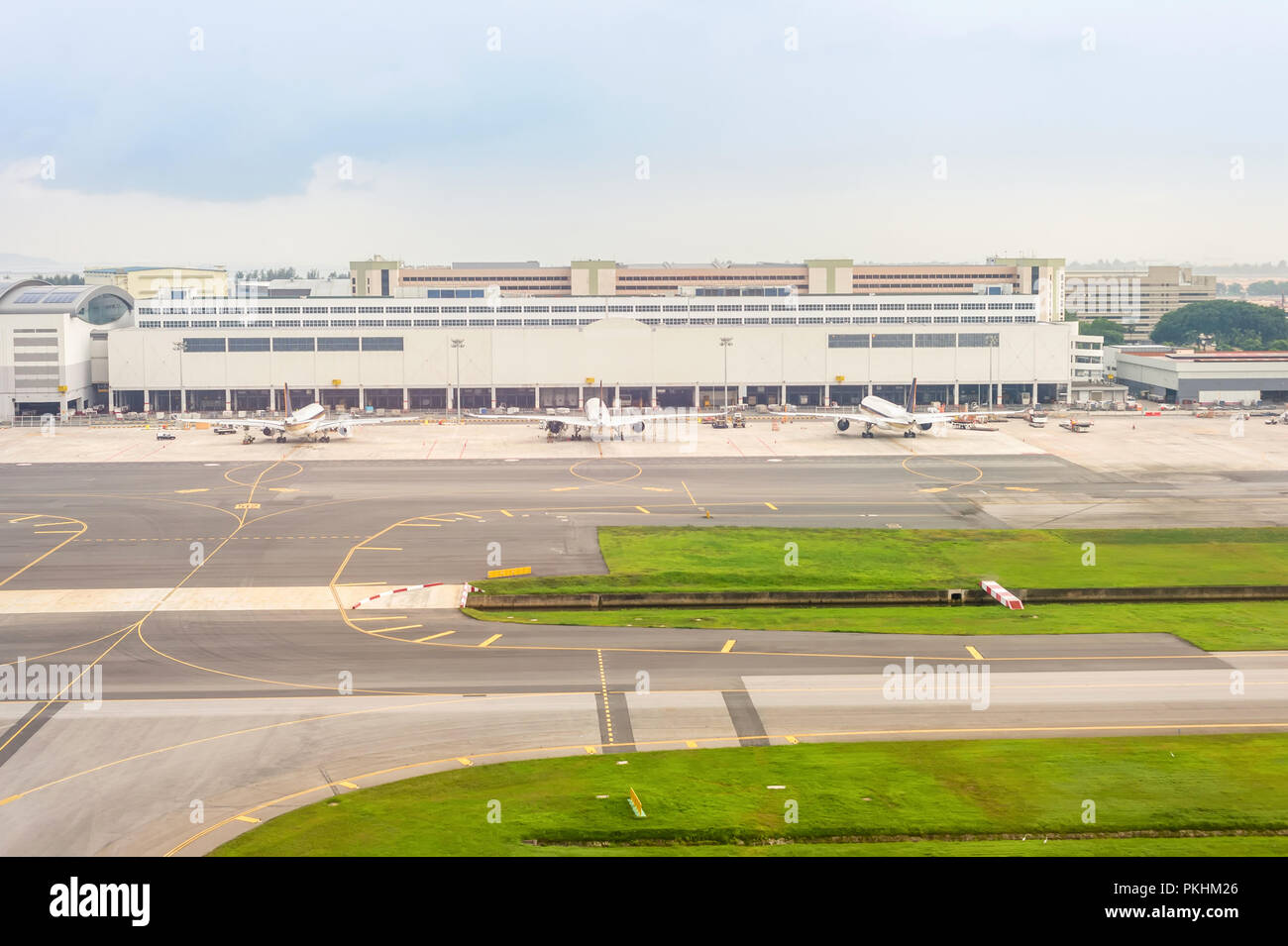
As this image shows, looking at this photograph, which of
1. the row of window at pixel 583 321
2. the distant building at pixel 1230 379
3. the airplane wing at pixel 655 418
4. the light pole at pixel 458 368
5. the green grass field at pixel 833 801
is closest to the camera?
the green grass field at pixel 833 801

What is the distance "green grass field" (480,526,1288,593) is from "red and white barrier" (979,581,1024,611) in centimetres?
217

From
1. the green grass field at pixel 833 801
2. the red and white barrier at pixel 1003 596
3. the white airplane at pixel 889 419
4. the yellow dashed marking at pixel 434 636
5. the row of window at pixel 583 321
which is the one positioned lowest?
the green grass field at pixel 833 801

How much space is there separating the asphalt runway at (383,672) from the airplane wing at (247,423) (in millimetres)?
43737

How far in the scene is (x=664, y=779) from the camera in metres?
40.7

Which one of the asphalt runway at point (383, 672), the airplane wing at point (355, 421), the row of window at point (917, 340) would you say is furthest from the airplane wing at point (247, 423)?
the row of window at point (917, 340)

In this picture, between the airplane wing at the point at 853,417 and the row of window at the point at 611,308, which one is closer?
the airplane wing at the point at 853,417

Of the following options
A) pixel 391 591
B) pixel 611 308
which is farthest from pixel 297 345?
pixel 391 591

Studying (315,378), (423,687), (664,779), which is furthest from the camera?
(315,378)

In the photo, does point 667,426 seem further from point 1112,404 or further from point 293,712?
point 293,712

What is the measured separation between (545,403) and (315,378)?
33669mm

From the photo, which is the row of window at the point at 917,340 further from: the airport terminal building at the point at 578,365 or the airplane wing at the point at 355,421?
the airplane wing at the point at 355,421

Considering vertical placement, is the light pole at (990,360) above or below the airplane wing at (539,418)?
above

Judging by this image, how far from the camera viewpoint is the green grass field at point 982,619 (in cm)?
6072
